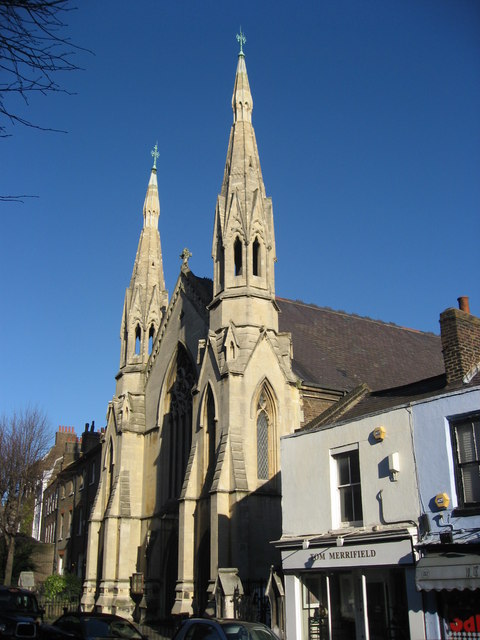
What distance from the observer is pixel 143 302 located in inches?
1388

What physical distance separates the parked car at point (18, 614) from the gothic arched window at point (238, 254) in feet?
43.9

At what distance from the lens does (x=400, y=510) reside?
13.6 meters

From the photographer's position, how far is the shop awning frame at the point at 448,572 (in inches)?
450

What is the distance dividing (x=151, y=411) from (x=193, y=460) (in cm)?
782

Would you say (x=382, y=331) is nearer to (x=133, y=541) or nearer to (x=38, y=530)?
(x=133, y=541)

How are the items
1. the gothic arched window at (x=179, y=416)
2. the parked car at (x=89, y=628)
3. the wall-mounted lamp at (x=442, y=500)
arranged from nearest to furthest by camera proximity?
1. the wall-mounted lamp at (x=442, y=500)
2. the parked car at (x=89, y=628)
3. the gothic arched window at (x=179, y=416)

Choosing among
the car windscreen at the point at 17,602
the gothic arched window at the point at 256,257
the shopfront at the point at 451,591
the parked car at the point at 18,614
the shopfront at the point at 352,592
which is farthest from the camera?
the gothic arched window at the point at 256,257

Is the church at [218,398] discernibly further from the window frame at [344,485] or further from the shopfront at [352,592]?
the window frame at [344,485]

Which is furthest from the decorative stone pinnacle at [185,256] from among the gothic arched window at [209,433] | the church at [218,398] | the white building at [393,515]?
the white building at [393,515]

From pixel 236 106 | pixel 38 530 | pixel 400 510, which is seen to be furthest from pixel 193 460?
pixel 38 530

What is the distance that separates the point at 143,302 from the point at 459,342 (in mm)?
22255

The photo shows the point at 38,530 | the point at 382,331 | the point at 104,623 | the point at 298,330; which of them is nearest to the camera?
the point at 104,623

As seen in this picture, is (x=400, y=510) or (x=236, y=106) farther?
(x=236, y=106)

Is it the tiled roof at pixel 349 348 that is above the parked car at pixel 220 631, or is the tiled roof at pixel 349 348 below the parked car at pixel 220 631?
above
